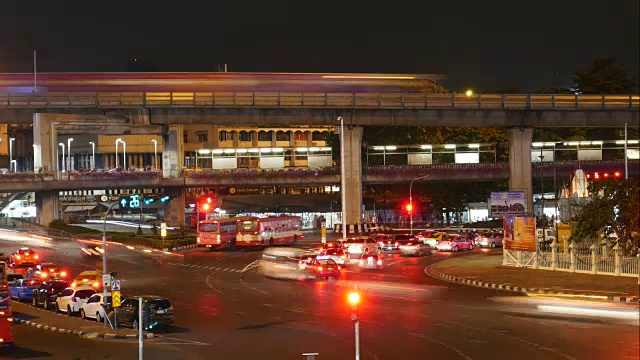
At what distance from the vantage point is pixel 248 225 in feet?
270

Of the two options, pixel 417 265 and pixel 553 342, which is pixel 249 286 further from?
pixel 553 342

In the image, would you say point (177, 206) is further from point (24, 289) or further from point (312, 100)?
point (24, 289)

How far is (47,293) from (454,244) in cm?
4286

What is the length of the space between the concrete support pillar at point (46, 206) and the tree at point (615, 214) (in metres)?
61.1

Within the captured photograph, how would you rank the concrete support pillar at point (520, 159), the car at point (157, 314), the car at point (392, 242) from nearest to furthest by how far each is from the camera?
the car at point (157, 314)
the car at point (392, 242)
the concrete support pillar at point (520, 159)

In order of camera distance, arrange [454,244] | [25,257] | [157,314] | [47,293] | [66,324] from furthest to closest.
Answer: [454,244] → [25,257] → [47,293] → [66,324] → [157,314]

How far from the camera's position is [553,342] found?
2883 centimetres

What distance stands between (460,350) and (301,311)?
11870 millimetres

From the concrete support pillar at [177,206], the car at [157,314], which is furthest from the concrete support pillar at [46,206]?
the car at [157,314]

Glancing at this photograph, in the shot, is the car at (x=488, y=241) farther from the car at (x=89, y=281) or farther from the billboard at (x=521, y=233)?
the car at (x=89, y=281)

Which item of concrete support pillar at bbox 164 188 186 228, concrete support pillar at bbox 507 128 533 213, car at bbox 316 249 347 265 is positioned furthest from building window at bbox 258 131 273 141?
car at bbox 316 249 347 265

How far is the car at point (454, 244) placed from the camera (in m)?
80.6

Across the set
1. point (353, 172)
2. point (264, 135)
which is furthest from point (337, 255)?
point (264, 135)

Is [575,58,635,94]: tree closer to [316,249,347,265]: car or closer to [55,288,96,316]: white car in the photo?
[316,249,347,265]: car
